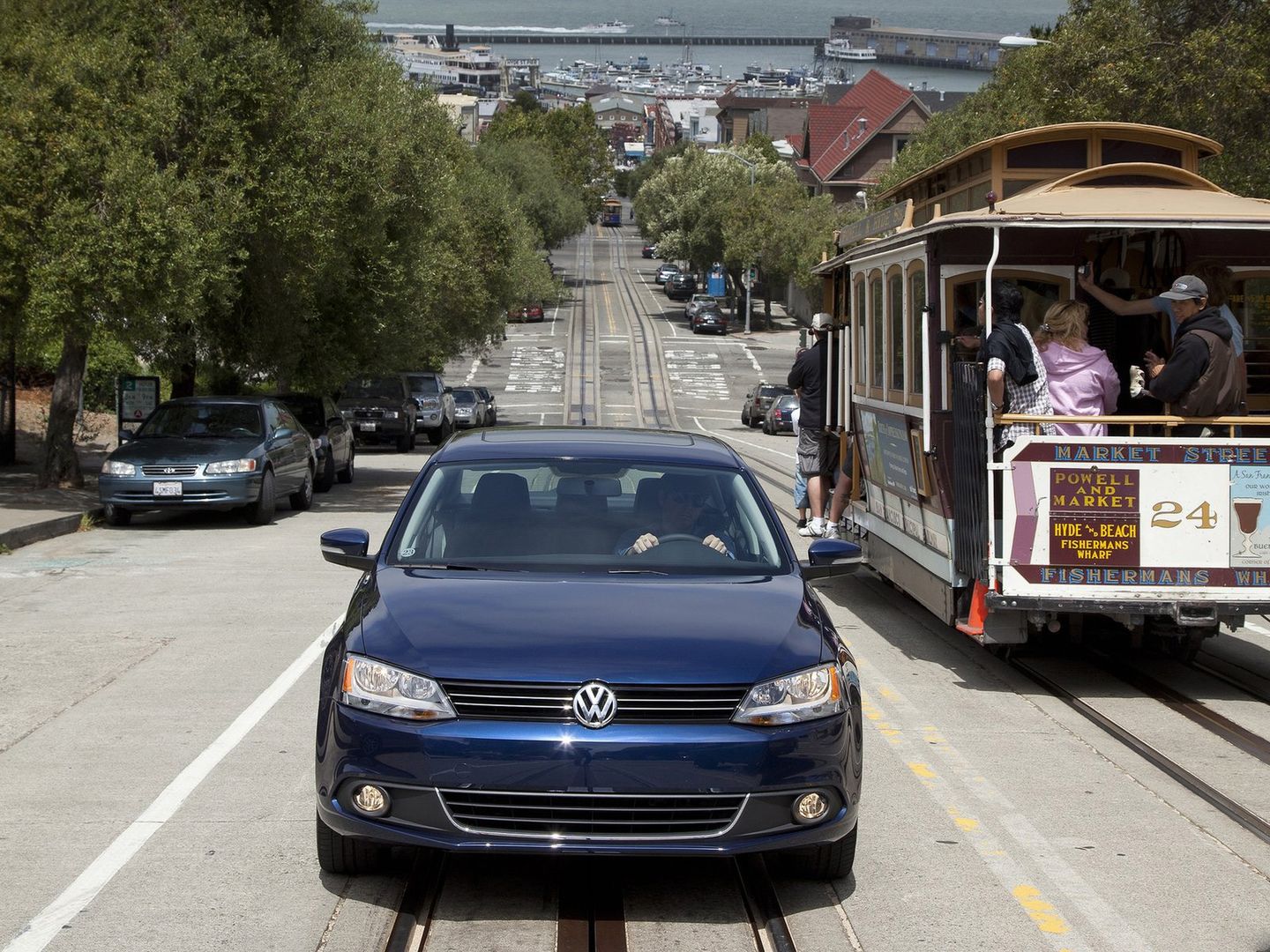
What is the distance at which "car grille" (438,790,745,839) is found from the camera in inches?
196

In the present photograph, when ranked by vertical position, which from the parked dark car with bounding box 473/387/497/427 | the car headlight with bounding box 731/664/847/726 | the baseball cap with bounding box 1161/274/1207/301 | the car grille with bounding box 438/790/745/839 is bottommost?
the parked dark car with bounding box 473/387/497/427

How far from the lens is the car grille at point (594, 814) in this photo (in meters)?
4.97

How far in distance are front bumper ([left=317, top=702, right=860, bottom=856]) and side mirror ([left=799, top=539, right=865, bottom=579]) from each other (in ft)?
4.41

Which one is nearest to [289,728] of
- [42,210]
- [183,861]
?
[183,861]

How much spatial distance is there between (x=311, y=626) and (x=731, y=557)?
18.7ft

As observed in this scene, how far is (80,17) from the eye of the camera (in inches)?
862

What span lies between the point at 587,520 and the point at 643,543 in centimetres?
28

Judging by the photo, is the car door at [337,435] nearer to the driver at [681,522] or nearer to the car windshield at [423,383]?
the car windshield at [423,383]

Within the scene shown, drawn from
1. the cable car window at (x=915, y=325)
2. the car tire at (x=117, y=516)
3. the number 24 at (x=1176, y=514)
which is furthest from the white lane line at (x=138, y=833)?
the car tire at (x=117, y=516)

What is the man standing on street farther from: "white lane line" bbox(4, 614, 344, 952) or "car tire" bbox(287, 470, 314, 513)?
"car tire" bbox(287, 470, 314, 513)

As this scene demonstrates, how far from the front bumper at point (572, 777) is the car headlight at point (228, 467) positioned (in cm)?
1409

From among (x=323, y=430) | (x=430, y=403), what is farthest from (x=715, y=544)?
(x=430, y=403)

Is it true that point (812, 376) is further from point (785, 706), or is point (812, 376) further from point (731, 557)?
point (785, 706)

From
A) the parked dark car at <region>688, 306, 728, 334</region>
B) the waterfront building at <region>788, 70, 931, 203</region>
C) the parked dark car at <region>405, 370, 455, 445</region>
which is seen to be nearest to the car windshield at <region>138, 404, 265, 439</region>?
the parked dark car at <region>405, 370, 455, 445</region>
